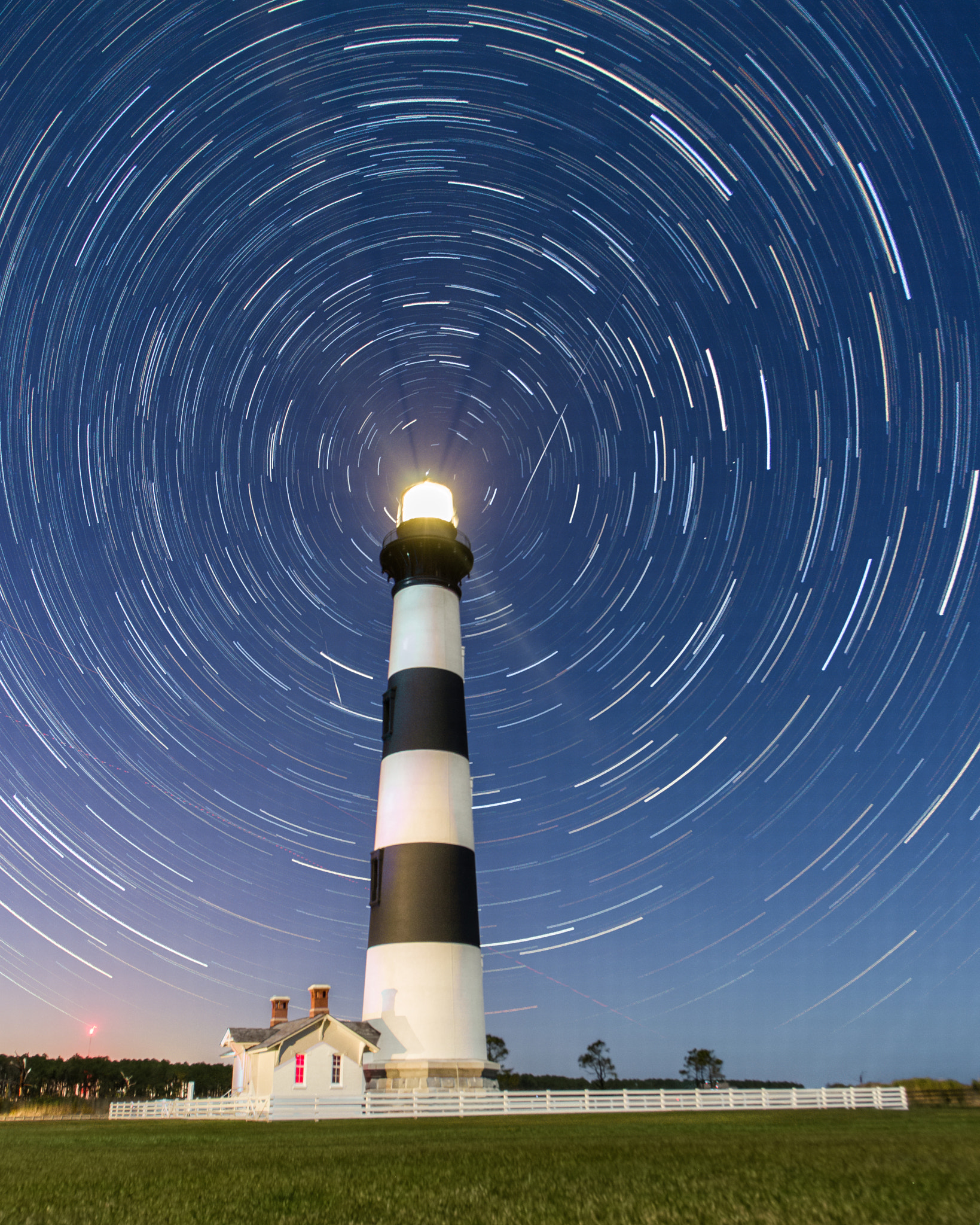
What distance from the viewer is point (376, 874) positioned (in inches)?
1157

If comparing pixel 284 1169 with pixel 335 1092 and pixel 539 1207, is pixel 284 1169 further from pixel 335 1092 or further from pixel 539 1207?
pixel 335 1092

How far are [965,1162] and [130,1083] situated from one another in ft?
357

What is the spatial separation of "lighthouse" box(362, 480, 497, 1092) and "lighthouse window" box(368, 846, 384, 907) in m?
0.04

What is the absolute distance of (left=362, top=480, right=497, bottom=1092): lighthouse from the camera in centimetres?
2678

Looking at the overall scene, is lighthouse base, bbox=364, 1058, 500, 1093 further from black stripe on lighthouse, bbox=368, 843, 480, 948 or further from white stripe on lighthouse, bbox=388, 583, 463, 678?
white stripe on lighthouse, bbox=388, 583, 463, 678

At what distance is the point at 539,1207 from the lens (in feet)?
18.1

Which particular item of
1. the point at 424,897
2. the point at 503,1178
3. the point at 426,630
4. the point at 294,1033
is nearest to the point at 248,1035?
the point at 294,1033

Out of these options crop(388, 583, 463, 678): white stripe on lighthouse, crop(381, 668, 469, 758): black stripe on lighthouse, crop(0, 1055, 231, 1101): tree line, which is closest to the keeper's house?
crop(381, 668, 469, 758): black stripe on lighthouse

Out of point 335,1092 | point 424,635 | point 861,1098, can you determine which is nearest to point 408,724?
point 424,635

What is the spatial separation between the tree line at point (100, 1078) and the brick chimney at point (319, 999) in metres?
70.0

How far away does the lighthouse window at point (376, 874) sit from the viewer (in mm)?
28938

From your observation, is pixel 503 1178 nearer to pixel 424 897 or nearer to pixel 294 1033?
pixel 424 897

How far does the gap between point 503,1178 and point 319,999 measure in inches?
1000

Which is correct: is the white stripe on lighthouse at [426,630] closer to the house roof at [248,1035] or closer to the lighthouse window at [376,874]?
the lighthouse window at [376,874]
